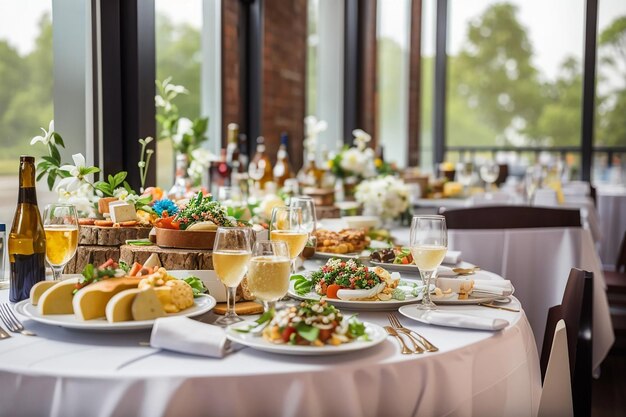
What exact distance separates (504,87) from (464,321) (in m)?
23.0

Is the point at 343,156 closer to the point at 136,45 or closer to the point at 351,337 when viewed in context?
the point at 136,45

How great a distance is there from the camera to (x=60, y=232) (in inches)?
60.0

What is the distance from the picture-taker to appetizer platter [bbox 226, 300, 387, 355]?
1.10 meters

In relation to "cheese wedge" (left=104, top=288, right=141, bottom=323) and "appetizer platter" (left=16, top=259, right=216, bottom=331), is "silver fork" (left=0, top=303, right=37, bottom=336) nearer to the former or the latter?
"appetizer platter" (left=16, top=259, right=216, bottom=331)

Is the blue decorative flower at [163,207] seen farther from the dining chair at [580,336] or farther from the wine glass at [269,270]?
the dining chair at [580,336]

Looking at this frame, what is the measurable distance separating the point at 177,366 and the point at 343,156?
289cm

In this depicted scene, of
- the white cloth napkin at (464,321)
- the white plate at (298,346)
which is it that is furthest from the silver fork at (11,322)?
the white cloth napkin at (464,321)

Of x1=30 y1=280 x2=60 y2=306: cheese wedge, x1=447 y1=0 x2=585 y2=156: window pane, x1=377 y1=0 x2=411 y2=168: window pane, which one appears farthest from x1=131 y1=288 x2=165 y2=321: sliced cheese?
x1=447 y1=0 x2=585 y2=156: window pane

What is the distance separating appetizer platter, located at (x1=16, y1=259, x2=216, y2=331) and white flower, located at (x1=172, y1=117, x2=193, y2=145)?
61.9 inches

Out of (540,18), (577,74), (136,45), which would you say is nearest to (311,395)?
(136,45)

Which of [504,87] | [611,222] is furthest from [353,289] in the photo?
[504,87]

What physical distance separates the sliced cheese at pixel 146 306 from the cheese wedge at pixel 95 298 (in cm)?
6

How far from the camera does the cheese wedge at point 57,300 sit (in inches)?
51.2

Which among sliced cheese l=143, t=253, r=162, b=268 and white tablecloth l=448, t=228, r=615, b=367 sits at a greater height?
sliced cheese l=143, t=253, r=162, b=268
